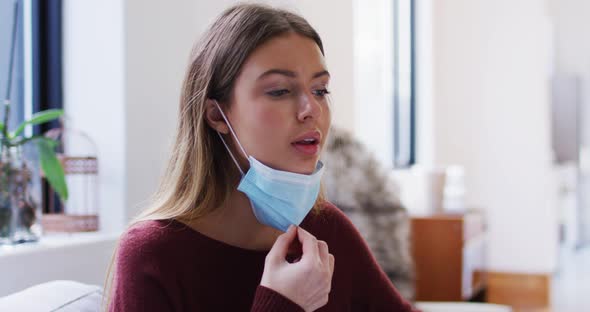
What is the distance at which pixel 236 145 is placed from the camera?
1162 millimetres

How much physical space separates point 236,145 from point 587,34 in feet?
25.3

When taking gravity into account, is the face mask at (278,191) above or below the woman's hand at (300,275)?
above

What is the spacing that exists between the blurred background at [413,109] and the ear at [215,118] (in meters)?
0.26

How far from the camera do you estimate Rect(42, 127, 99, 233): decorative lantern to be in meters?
1.87

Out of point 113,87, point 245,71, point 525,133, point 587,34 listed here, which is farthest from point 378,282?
point 587,34

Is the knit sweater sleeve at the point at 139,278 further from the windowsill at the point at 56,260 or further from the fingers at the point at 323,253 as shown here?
the windowsill at the point at 56,260

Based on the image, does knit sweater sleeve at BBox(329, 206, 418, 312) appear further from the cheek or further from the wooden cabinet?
the wooden cabinet

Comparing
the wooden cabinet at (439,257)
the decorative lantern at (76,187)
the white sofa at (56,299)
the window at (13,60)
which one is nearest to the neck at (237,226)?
the white sofa at (56,299)

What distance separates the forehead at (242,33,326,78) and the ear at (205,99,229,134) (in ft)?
0.30

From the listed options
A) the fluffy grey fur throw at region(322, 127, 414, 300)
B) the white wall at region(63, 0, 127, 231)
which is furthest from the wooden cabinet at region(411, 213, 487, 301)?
the white wall at region(63, 0, 127, 231)

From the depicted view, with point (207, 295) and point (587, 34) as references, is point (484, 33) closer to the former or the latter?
point (587, 34)

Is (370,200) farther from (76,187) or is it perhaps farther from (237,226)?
(237,226)

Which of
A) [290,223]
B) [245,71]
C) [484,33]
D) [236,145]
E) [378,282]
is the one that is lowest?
[378,282]

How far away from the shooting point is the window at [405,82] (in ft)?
16.6
